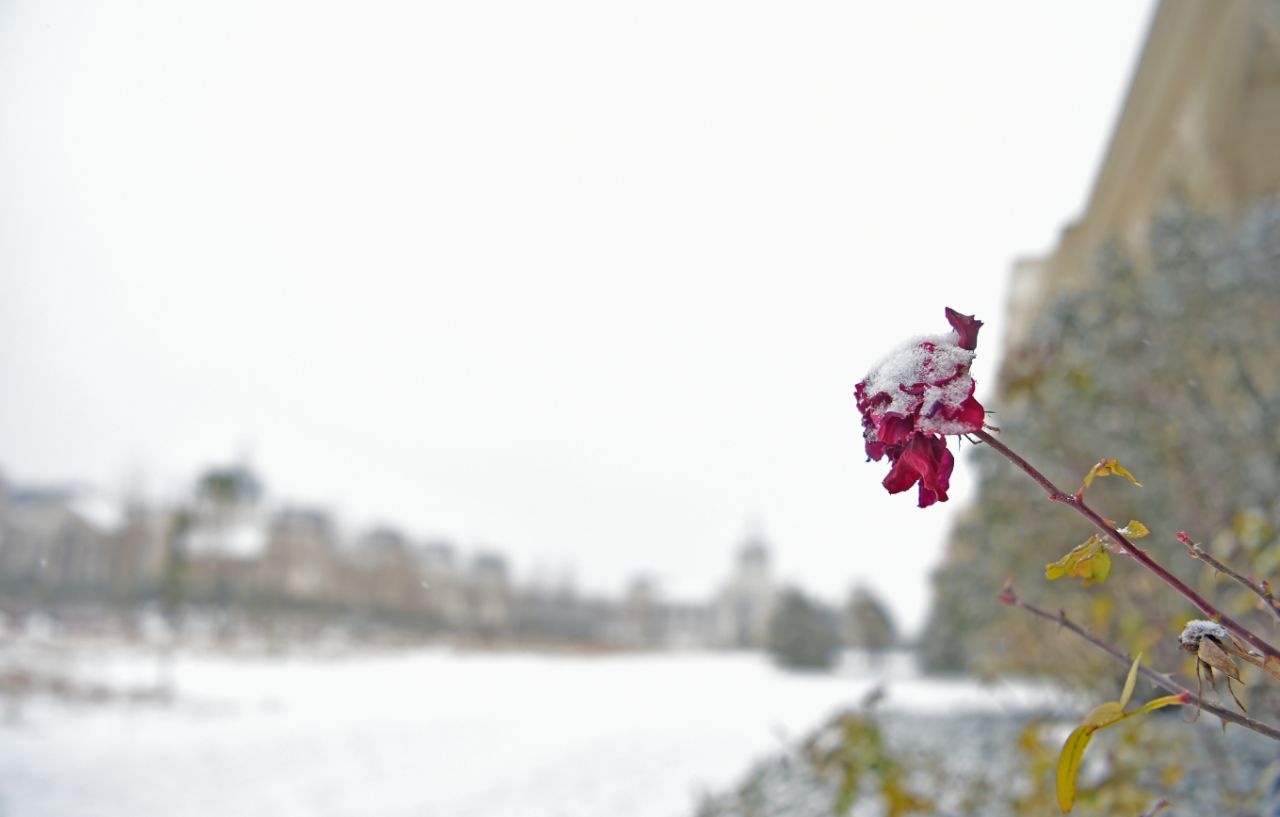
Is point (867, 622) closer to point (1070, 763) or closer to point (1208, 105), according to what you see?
point (1208, 105)

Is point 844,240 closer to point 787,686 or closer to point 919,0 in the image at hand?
point 919,0

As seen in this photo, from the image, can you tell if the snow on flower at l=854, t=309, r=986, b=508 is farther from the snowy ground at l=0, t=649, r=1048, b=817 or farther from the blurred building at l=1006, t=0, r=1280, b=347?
the blurred building at l=1006, t=0, r=1280, b=347

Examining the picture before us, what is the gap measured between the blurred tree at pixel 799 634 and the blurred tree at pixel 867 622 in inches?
40.7

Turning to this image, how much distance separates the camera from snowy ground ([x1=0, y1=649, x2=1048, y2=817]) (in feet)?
20.2

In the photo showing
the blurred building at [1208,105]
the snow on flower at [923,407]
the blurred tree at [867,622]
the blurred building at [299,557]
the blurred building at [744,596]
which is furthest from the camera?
the blurred building at [744,596]

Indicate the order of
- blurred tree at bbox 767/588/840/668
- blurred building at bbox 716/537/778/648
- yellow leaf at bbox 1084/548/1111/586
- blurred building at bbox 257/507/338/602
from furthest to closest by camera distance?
1. blurred building at bbox 716/537/778/648
2. blurred building at bbox 257/507/338/602
3. blurred tree at bbox 767/588/840/668
4. yellow leaf at bbox 1084/548/1111/586

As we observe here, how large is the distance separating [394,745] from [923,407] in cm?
989

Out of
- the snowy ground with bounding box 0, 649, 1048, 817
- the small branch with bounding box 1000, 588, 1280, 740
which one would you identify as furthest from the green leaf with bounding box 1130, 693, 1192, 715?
the snowy ground with bounding box 0, 649, 1048, 817

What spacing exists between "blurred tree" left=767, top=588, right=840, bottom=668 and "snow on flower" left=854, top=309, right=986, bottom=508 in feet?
79.8

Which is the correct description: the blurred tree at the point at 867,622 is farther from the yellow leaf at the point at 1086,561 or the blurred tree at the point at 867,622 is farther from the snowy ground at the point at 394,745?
the yellow leaf at the point at 1086,561

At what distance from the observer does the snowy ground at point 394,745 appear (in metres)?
6.15

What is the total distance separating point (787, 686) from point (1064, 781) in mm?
19136

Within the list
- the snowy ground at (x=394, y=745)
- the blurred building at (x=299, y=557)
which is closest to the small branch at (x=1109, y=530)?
the snowy ground at (x=394, y=745)

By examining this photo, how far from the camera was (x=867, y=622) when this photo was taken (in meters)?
23.3
